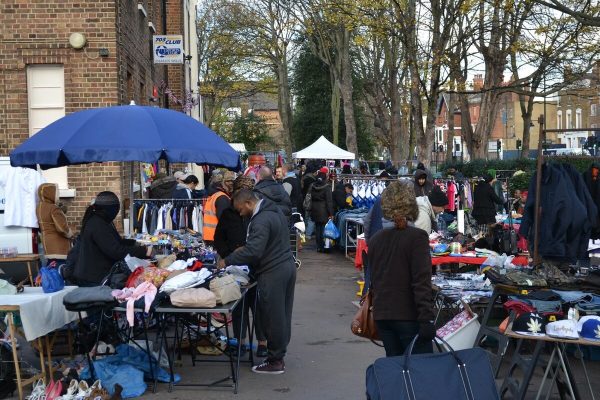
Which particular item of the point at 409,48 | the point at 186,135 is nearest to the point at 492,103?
the point at 409,48

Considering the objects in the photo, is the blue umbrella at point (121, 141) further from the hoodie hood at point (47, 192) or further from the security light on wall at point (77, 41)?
the security light on wall at point (77, 41)

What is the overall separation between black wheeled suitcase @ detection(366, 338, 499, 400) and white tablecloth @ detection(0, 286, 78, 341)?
3378 mm

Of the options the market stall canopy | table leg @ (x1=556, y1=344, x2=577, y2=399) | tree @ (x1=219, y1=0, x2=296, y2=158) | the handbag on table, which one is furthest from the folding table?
tree @ (x1=219, y1=0, x2=296, y2=158)

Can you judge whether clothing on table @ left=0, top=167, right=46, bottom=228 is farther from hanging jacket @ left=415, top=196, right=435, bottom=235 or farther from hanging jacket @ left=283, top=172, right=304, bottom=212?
hanging jacket @ left=283, top=172, right=304, bottom=212

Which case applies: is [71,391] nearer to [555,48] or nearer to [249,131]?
[555,48]

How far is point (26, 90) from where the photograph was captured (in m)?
14.8

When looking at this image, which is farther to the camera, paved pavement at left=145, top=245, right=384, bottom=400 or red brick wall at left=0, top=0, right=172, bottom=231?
red brick wall at left=0, top=0, right=172, bottom=231

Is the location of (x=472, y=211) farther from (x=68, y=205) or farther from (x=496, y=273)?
(x=496, y=273)

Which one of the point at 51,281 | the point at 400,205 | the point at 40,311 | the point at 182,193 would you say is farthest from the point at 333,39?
the point at 400,205

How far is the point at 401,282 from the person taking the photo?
19.5 feet

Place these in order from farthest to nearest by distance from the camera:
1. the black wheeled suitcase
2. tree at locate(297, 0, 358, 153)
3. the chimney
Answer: tree at locate(297, 0, 358, 153) → the chimney → the black wheeled suitcase

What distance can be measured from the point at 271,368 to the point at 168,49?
12356mm

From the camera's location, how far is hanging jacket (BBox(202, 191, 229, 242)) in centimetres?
1162

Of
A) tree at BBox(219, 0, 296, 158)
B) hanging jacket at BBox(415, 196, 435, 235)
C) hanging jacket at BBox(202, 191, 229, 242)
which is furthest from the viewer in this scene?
tree at BBox(219, 0, 296, 158)
